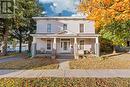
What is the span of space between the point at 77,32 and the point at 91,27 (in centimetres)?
240

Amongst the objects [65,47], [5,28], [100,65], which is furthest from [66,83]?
[5,28]

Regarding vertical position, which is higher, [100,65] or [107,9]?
[107,9]

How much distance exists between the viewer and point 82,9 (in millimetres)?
20656

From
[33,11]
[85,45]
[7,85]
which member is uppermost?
[33,11]

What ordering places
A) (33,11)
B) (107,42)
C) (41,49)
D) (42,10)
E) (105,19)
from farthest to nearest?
1. (42,10)
2. (33,11)
3. (107,42)
4. (41,49)
5. (105,19)

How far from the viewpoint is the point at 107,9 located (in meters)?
18.5

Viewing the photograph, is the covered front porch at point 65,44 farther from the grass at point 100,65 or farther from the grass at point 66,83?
the grass at point 66,83

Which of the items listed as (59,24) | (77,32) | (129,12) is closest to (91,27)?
(77,32)

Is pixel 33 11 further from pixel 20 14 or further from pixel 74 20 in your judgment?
pixel 74 20

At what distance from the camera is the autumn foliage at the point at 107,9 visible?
690 inches

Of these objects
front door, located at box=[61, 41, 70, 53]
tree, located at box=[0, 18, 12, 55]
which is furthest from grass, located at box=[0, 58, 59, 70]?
tree, located at box=[0, 18, 12, 55]

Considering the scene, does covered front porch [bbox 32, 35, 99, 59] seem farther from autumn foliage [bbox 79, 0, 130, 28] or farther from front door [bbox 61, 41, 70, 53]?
autumn foliage [bbox 79, 0, 130, 28]

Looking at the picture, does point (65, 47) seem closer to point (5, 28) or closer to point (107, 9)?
point (5, 28)

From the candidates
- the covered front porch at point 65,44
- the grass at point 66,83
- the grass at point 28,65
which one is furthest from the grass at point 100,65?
the covered front porch at point 65,44
